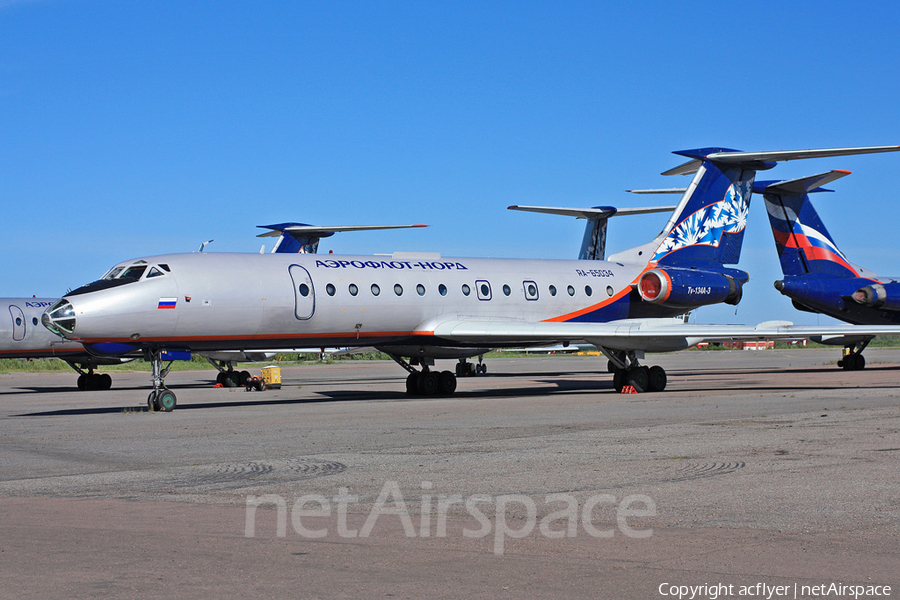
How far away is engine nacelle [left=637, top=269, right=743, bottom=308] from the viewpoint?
25358 millimetres

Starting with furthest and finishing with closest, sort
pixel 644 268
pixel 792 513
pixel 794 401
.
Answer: pixel 644 268 → pixel 794 401 → pixel 792 513

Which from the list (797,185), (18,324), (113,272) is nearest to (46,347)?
(18,324)

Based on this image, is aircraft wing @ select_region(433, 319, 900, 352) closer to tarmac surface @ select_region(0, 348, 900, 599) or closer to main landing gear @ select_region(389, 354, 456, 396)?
main landing gear @ select_region(389, 354, 456, 396)

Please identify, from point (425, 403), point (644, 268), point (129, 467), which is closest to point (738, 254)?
point (644, 268)

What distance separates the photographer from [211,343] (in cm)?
2027

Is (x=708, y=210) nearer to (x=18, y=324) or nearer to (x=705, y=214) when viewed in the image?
(x=705, y=214)

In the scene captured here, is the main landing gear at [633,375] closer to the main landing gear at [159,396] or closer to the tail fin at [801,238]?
the main landing gear at [159,396]

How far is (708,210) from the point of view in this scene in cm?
2655

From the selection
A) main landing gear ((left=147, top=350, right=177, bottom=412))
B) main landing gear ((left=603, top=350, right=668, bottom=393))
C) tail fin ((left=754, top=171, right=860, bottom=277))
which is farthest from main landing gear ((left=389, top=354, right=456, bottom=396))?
tail fin ((left=754, top=171, right=860, bottom=277))

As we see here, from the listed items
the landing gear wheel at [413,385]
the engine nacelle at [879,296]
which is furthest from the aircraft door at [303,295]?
the engine nacelle at [879,296]

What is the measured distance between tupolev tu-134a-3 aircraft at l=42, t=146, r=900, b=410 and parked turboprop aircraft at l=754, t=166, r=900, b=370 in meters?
8.50

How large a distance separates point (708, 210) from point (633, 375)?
5840 mm

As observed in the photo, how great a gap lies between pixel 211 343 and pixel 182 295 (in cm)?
143

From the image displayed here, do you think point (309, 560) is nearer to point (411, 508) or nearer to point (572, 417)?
point (411, 508)
